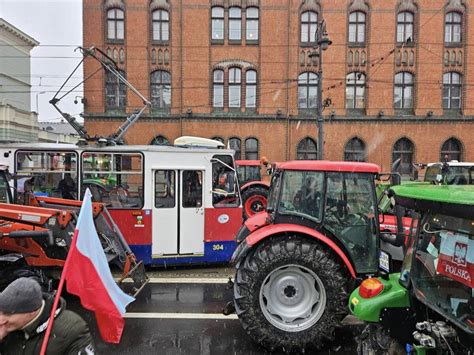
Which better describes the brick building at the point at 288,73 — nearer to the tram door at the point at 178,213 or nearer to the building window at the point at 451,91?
the building window at the point at 451,91

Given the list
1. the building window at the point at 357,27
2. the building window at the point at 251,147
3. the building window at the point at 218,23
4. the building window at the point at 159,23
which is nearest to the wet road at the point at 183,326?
the building window at the point at 251,147

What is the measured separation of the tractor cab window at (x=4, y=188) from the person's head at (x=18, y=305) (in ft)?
16.1

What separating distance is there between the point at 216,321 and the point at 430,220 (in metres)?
3.30

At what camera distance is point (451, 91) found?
79.5 feet

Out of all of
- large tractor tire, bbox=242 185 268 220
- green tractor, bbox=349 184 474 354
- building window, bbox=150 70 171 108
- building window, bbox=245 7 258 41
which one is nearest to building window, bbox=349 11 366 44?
building window, bbox=245 7 258 41

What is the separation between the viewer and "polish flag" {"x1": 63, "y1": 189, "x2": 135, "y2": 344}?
255 centimetres

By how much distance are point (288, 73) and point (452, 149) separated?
1201cm

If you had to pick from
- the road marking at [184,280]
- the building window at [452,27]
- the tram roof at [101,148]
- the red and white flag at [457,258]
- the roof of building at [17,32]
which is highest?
the roof of building at [17,32]

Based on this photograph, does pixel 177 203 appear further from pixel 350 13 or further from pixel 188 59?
pixel 350 13

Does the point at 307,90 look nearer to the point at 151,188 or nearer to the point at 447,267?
the point at 151,188

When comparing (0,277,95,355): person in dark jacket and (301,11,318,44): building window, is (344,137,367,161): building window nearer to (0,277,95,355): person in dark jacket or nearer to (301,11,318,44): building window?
(301,11,318,44): building window

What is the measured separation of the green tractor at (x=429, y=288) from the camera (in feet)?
7.41

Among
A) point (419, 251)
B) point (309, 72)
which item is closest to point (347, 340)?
point (419, 251)

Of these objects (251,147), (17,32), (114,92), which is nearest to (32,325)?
(251,147)
